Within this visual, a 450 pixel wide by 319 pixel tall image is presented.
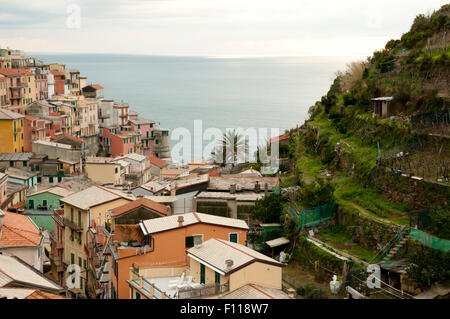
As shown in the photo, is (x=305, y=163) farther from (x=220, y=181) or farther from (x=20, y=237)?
(x=20, y=237)

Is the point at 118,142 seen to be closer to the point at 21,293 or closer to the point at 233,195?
the point at 233,195

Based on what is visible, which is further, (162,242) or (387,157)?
(387,157)

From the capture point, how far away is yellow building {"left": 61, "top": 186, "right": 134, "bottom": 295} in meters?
17.4

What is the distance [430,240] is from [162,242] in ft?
15.5

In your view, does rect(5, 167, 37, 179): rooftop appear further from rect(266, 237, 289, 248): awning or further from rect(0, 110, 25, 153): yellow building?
rect(266, 237, 289, 248): awning

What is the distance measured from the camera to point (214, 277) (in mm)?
9586

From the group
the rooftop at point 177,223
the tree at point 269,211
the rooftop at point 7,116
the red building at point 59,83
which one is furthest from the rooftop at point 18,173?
the rooftop at point 177,223

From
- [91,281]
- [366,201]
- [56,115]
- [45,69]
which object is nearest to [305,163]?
[366,201]

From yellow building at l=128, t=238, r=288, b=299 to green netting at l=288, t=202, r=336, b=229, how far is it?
431 cm

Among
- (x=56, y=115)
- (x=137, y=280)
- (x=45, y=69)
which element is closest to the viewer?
(x=137, y=280)

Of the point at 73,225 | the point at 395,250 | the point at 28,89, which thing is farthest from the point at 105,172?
the point at 395,250

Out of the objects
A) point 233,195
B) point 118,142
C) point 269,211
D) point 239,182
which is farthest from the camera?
point 118,142

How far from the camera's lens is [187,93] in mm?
119875

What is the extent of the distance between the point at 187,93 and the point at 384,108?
10257 centimetres
